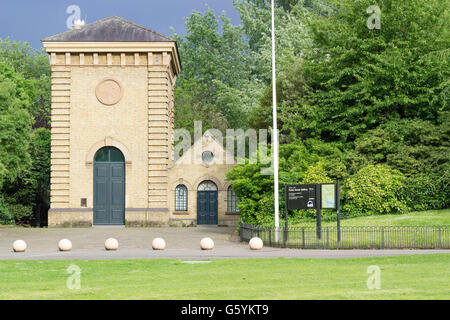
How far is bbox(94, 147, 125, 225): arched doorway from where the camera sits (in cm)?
4266

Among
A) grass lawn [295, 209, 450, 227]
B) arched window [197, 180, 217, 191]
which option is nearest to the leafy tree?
arched window [197, 180, 217, 191]

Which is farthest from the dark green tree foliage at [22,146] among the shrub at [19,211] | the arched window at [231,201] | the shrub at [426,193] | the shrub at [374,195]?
the shrub at [426,193]

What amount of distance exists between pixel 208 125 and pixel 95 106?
65.6ft

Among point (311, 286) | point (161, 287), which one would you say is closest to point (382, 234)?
point (311, 286)

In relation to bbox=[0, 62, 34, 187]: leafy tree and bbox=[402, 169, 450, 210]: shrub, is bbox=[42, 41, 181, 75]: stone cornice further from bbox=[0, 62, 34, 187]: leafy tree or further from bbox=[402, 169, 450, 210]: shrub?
bbox=[402, 169, 450, 210]: shrub

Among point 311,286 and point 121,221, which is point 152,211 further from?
point 311,286

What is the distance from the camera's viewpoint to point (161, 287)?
14.7m

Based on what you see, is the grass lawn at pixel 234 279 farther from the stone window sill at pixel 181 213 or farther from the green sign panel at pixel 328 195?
the stone window sill at pixel 181 213

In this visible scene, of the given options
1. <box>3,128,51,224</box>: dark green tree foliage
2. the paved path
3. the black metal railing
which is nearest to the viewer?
the paved path

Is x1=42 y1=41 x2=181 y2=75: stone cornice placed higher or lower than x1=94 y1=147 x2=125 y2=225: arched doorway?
higher

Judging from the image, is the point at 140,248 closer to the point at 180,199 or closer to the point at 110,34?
the point at 180,199

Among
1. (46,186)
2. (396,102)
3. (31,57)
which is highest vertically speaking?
(31,57)

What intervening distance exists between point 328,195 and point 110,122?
65.0ft

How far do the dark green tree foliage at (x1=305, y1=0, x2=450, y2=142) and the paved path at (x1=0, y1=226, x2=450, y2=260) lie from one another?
11212 millimetres
